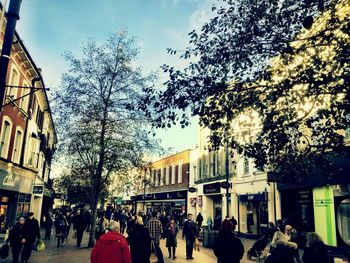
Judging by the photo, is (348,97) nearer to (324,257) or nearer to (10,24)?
(324,257)

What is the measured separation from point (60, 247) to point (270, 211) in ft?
43.6

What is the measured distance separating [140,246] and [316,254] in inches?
165

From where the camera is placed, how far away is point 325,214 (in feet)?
57.9

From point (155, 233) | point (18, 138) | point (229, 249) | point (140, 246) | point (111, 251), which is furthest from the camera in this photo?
point (18, 138)

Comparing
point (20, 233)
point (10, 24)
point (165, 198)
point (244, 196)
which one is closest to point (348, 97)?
point (10, 24)

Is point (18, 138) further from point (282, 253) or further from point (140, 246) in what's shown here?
point (282, 253)

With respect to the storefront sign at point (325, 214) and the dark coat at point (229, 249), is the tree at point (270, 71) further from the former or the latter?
the storefront sign at point (325, 214)

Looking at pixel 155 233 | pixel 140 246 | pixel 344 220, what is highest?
pixel 344 220

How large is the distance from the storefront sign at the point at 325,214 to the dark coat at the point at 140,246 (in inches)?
482

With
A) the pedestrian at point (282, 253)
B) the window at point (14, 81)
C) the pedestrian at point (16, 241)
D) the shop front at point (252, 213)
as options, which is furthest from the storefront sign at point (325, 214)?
the window at point (14, 81)

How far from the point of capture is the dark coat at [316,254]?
6344 millimetres

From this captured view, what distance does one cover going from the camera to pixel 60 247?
17766 millimetres

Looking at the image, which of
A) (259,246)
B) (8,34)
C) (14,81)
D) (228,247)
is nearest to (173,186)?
(14,81)

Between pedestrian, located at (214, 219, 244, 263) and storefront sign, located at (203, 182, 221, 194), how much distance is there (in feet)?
75.7
